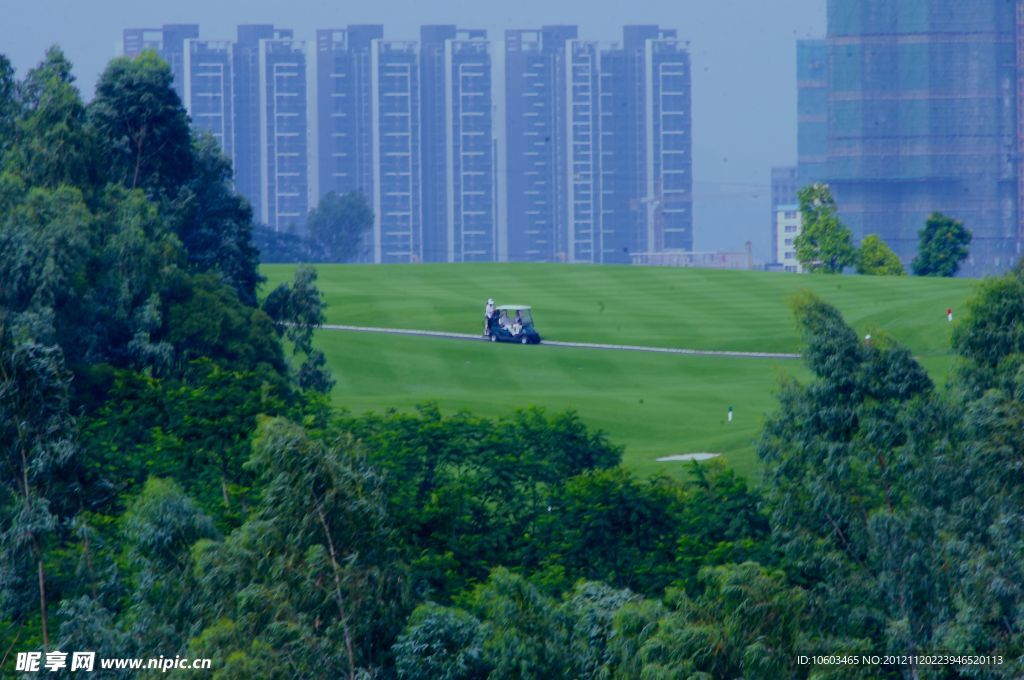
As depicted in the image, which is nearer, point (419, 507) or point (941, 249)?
point (419, 507)

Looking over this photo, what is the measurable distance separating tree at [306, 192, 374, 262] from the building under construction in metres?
55.0

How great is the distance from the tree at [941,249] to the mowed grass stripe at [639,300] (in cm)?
1309

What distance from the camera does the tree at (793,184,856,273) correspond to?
96125mm

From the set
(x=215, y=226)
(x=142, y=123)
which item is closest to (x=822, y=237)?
(x=215, y=226)

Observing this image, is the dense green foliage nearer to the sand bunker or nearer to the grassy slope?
the grassy slope

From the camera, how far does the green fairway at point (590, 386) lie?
4134cm

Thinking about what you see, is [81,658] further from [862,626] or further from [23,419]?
[862,626]

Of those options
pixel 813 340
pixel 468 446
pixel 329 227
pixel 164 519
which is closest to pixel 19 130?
pixel 468 446

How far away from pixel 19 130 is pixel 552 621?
23545 millimetres

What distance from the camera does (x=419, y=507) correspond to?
1136 inches

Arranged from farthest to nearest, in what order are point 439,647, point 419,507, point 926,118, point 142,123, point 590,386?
point 926,118, point 590,386, point 142,123, point 419,507, point 439,647

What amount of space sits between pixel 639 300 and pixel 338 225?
275 feet

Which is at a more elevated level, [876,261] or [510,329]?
[876,261]

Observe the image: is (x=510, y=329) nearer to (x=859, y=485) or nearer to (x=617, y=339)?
(x=617, y=339)
